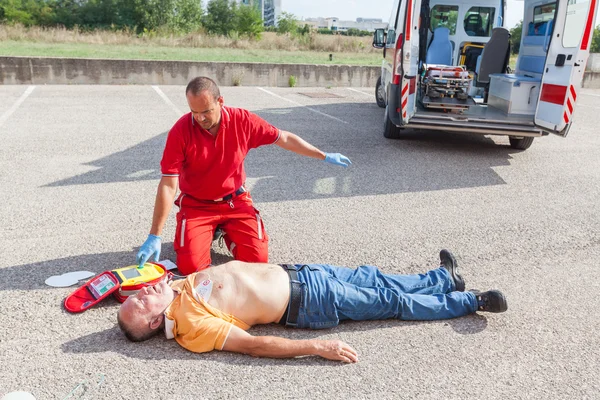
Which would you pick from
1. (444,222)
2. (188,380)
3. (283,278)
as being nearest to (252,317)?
(283,278)

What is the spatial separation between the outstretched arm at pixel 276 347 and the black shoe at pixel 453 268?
1.11 metres

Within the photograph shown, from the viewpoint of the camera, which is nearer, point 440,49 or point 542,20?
point 542,20

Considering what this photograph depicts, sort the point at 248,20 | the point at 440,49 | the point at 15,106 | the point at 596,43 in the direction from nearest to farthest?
the point at 440,49 → the point at 15,106 → the point at 596,43 → the point at 248,20

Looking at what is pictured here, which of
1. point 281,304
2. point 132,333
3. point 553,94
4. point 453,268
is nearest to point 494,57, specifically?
point 553,94

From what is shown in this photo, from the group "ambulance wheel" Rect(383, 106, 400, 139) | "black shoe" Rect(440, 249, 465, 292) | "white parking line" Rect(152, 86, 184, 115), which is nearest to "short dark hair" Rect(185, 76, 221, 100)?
"black shoe" Rect(440, 249, 465, 292)

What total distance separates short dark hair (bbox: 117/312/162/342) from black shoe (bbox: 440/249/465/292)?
1.97 m

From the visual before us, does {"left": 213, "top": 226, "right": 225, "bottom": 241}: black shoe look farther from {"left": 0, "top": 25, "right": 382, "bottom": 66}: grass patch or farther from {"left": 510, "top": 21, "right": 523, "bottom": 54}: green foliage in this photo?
{"left": 0, "top": 25, "right": 382, "bottom": 66}: grass patch

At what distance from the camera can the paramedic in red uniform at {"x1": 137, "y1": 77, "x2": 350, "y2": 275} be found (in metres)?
3.53

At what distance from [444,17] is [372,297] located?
8.08m

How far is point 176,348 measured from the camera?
9.55 feet

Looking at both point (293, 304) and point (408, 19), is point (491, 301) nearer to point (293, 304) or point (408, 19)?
point (293, 304)

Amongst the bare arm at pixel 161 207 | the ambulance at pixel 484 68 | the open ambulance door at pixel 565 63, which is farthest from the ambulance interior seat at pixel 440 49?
the bare arm at pixel 161 207

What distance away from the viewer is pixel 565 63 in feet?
21.2

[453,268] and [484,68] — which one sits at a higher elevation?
[484,68]
